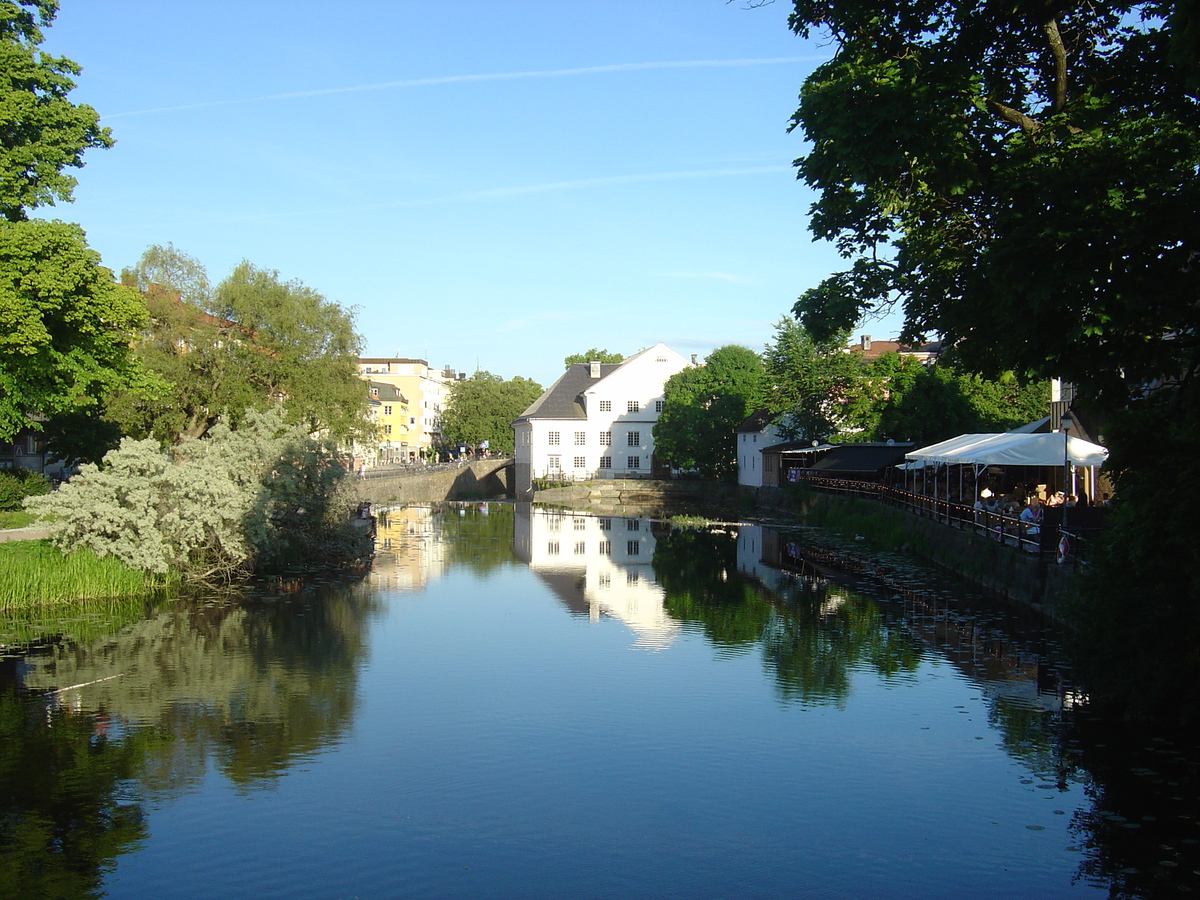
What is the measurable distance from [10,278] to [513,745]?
15.3 m

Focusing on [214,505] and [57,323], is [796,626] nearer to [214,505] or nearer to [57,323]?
[214,505]

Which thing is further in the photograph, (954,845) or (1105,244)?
(1105,244)

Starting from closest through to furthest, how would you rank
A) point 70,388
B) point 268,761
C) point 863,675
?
point 268,761
point 863,675
point 70,388

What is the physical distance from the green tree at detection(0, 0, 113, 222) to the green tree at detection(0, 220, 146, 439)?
1735 mm

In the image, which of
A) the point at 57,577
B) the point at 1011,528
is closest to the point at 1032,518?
the point at 1011,528

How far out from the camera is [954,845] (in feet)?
29.9

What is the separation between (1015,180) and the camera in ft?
42.6

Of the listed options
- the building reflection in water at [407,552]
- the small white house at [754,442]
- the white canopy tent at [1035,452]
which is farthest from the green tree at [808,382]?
the white canopy tent at [1035,452]

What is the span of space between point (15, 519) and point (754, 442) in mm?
41232

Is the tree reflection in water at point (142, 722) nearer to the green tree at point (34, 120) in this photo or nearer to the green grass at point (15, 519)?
the green grass at point (15, 519)

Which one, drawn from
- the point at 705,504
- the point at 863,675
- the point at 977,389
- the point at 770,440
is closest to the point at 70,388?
the point at 863,675

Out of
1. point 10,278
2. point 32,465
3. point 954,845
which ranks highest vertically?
point 10,278

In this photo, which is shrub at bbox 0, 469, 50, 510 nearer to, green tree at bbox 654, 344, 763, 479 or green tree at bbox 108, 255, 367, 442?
green tree at bbox 108, 255, 367, 442

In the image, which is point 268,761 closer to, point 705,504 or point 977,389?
point 977,389
